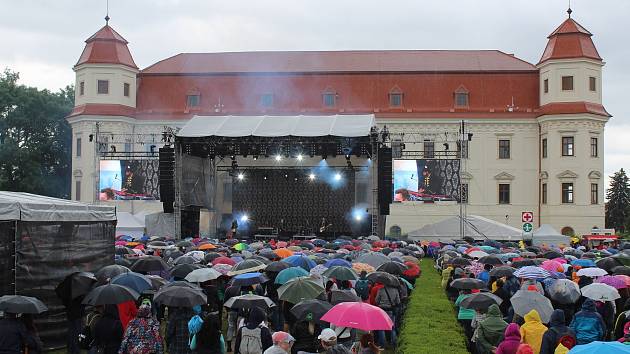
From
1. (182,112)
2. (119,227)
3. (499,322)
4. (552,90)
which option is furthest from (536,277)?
(182,112)

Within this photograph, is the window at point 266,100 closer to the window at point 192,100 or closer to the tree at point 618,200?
the window at point 192,100

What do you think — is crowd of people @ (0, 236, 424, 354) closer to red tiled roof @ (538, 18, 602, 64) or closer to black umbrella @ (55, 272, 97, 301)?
black umbrella @ (55, 272, 97, 301)

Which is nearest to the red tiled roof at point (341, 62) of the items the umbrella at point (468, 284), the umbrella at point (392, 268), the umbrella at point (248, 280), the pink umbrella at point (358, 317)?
the umbrella at point (392, 268)

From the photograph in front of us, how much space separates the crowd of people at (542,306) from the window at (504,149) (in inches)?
1347

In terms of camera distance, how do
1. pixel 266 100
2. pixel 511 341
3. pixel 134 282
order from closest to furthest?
pixel 511 341 → pixel 134 282 → pixel 266 100

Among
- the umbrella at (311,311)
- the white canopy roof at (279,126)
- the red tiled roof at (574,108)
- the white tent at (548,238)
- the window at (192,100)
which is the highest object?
the window at (192,100)

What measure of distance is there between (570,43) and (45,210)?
4286cm

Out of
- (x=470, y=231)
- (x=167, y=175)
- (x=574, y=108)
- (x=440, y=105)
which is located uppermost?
(x=440, y=105)

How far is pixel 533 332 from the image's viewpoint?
396 inches

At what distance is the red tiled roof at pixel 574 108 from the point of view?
49.7 metres

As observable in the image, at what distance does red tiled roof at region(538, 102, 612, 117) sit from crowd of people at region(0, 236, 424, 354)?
36.4m

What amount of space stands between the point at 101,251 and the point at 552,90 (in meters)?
39.8

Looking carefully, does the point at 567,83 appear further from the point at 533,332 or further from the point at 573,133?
the point at 533,332

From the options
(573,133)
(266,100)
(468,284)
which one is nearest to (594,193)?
(573,133)
